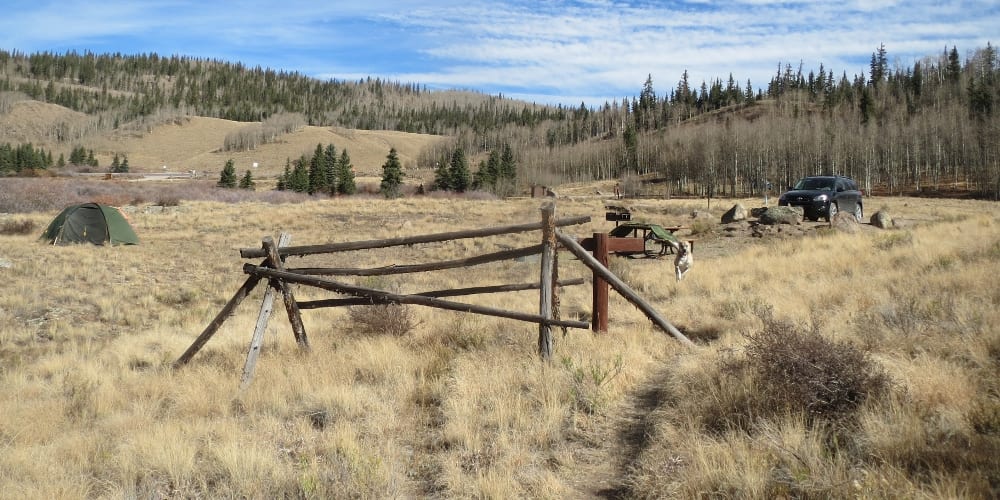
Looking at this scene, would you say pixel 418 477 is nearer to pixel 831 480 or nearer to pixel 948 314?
pixel 831 480

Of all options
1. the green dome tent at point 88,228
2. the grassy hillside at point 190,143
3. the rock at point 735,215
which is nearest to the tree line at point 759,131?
the grassy hillside at point 190,143

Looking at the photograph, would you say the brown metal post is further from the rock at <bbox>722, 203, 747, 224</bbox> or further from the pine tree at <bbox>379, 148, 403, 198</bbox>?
the pine tree at <bbox>379, 148, 403, 198</bbox>

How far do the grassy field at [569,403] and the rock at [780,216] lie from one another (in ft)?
34.1

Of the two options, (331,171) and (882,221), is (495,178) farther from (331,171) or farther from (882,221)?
(882,221)

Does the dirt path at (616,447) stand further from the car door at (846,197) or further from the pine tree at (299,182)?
the pine tree at (299,182)

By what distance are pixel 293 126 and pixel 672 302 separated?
157 metres

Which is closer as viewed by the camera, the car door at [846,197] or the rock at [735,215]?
the car door at [846,197]

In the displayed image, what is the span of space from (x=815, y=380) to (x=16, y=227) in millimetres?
32002

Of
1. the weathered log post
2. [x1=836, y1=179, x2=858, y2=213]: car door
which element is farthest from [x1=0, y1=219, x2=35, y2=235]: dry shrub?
[x1=836, y1=179, x2=858, y2=213]: car door

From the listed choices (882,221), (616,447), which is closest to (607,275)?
(616,447)

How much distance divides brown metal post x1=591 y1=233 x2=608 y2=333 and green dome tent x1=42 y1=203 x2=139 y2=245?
2332 centimetres

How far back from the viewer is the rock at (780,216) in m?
21.1

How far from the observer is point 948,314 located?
20.4 feet

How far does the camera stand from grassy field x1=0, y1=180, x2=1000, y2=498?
11.8 feet
